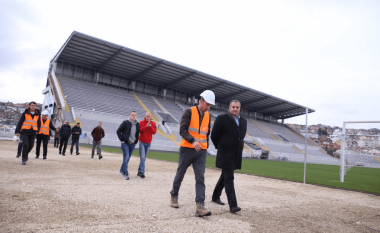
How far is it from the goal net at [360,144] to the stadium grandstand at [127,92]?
15615mm

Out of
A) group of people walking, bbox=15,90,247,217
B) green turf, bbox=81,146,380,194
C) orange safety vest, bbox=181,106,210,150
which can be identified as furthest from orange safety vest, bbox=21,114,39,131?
green turf, bbox=81,146,380,194

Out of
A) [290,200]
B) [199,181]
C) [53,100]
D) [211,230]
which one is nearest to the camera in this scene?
[211,230]

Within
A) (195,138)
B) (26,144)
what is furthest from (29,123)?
(195,138)

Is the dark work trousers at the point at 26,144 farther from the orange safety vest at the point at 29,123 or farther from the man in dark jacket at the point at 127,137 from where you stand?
the man in dark jacket at the point at 127,137

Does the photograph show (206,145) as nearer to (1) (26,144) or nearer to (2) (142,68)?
(1) (26,144)

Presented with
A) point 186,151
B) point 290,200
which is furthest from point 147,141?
point 290,200

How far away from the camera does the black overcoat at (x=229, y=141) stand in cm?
426

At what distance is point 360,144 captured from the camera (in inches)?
573

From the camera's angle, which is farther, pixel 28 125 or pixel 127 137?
pixel 28 125

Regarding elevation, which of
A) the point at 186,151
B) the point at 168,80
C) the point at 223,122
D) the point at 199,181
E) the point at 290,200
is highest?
the point at 168,80

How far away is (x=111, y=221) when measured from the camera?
10.3ft

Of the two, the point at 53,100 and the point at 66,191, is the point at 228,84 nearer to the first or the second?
the point at 53,100

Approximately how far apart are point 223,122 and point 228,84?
43.1 meters

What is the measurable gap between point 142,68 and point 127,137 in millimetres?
35114
